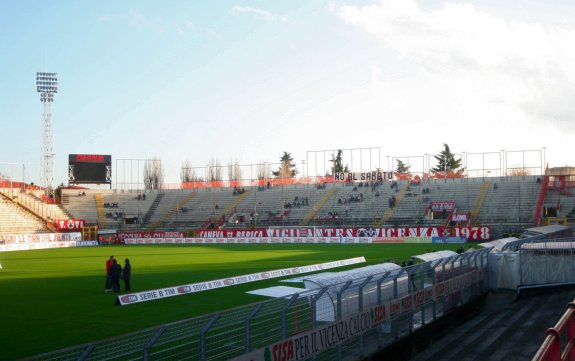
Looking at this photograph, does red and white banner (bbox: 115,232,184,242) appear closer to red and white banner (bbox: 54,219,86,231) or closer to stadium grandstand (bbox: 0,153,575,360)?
stadium grandstand (bbox: 0,153,575,360)

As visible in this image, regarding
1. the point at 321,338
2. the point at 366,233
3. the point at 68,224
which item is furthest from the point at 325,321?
the point at 68,224

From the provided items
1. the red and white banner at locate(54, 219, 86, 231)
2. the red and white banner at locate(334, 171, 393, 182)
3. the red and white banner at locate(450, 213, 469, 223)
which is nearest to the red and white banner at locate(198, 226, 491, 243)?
the red and white banner at locate(450, 213, 469, 223)

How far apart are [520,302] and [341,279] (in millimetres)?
10156

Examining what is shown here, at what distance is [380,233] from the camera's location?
6431 centimetres

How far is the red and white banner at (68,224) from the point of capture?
2965 inches

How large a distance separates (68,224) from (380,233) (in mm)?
39855

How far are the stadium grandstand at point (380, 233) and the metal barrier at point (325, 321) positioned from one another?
50 mm

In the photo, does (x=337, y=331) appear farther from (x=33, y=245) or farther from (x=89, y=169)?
(x=89, y=169)

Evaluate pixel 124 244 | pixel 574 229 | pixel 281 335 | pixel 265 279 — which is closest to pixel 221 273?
pixel 265 279

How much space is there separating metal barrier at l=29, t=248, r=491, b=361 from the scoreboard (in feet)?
237

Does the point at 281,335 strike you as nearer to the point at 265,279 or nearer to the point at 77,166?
the point at 265,279

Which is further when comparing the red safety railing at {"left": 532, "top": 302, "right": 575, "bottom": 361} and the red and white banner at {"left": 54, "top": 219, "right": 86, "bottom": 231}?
the red and white banner at {"left": 54, "top": 219, "right": 86, "bottom": 231}

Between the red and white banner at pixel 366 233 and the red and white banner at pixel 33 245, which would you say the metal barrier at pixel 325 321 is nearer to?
the red and white banner at pixel 366 233

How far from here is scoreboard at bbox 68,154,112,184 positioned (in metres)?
83.3
